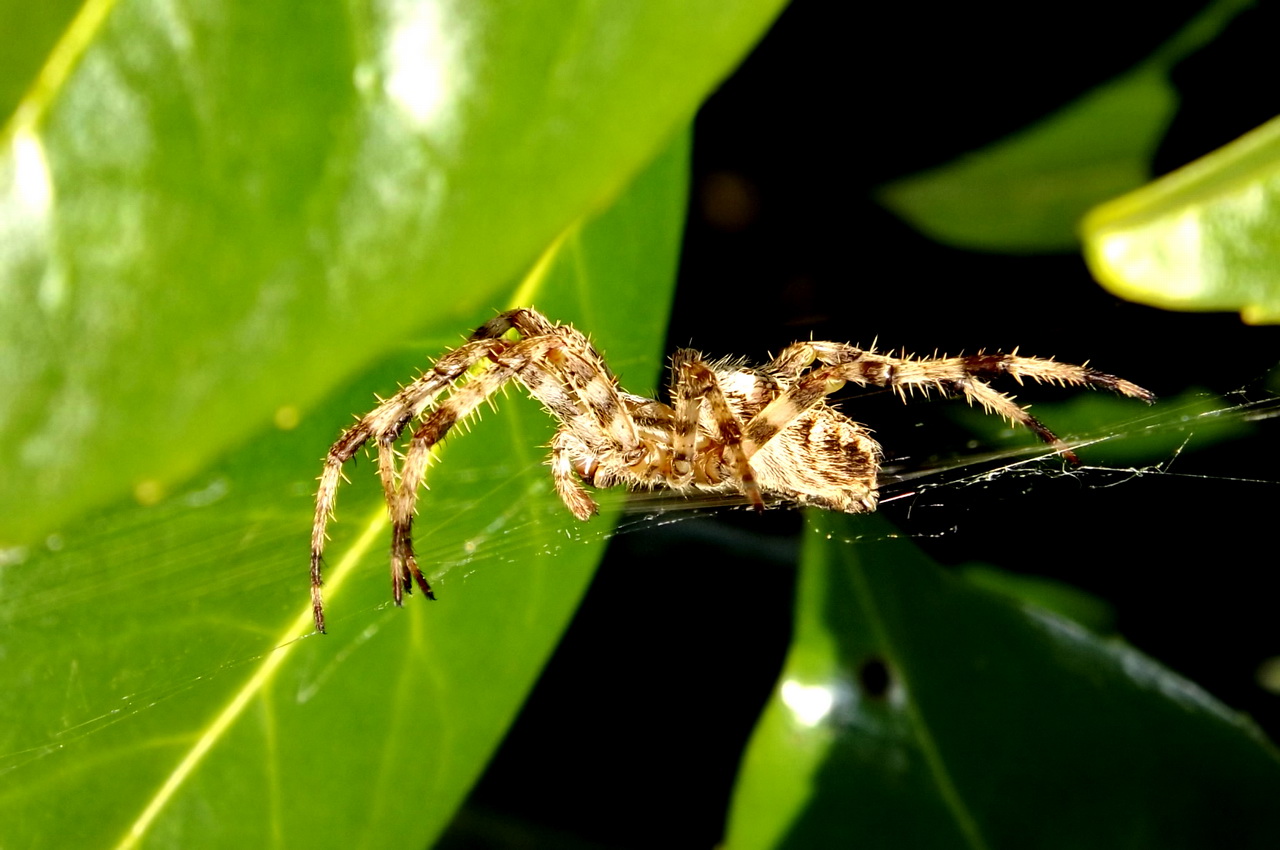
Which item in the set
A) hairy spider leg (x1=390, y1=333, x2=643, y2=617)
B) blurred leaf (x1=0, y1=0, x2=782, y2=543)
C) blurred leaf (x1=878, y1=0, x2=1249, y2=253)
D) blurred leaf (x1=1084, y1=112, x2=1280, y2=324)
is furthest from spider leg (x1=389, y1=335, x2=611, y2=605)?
blurred leaf (x1=1084, y1=112, x2=1280, y2=324)

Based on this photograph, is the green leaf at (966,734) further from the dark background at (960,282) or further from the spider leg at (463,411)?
the spider leg at (463,411)

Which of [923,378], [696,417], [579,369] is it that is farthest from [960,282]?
[579,369]

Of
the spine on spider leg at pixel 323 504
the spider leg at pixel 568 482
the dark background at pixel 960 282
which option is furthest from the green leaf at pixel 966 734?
the spine on spider leg at pixel 323 504

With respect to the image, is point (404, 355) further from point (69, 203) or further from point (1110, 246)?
point (1110, 246)

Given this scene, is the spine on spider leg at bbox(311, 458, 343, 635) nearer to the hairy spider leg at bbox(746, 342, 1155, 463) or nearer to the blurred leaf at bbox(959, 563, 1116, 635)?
the hairy spider leg at bbox(746, 342, 1155, 463)

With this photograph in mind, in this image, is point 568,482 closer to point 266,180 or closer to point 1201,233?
point 266,180

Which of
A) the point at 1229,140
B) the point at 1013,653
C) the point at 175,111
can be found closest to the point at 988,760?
the point at 1013,653
